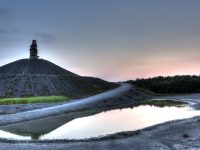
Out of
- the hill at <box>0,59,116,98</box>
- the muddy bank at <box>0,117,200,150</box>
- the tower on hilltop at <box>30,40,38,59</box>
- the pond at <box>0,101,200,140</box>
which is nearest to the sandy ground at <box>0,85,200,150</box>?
the muddy bank at <box>0,117,200,150</box>

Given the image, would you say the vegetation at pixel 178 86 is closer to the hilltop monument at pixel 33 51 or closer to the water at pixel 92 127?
the hilltop monument at pixel 33 51

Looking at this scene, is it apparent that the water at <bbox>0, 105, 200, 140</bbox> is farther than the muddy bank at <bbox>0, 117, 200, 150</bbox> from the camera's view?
Yes

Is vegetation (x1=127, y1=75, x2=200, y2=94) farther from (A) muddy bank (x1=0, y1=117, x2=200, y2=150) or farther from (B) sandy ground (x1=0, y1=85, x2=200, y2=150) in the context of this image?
(A) muddy bank (x1=0, y1=117, x2=200, y2=150)

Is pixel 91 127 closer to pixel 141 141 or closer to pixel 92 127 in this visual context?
pixel 92 127

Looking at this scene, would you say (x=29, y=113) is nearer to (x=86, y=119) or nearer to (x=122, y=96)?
(x=86, y=119)

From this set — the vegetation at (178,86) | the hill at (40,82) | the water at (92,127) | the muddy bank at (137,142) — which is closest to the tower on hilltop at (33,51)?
the hill at (40,82)

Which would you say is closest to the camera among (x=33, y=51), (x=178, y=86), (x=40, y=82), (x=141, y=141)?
(x=141, y=141)

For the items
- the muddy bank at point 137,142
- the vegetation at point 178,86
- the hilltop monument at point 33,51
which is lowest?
the muddy bank at point 137,142

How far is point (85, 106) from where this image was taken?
42.5 meters

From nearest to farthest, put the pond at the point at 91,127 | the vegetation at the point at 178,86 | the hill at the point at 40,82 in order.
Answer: the pond at the point at 91,127, the hill at the point at 40,82, the vegetation at the point at 178,86

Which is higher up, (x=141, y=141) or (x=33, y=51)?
(x=33, y=51)

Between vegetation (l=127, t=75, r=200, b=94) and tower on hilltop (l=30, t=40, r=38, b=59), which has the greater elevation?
tower on hilltop (l=30, t=40, r=38, b=59)

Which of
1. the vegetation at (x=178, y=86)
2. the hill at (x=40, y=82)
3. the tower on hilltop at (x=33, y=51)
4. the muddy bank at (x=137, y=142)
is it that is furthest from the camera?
the tower on hilltop at (x=33, y=51)

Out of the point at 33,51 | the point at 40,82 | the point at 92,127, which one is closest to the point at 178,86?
the point at 40,82
